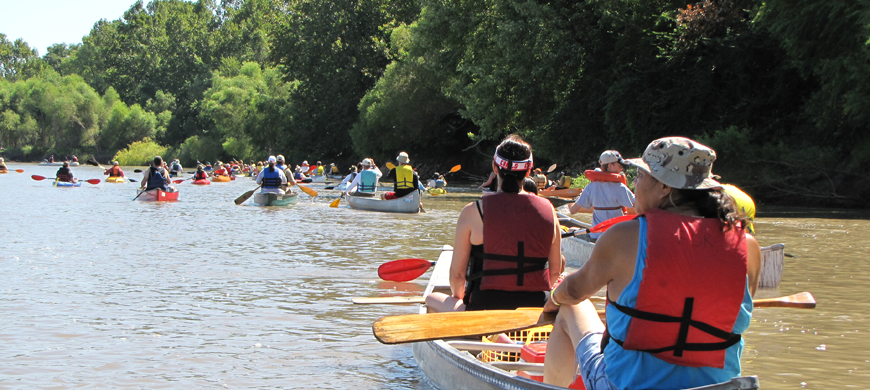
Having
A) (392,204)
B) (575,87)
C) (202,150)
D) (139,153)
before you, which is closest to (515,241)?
(392,204)

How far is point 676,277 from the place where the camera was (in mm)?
2850

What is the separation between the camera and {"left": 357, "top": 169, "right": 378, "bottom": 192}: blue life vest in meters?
21.4

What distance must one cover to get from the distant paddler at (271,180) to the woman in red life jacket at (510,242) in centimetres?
1723

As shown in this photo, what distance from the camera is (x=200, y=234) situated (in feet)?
48.3

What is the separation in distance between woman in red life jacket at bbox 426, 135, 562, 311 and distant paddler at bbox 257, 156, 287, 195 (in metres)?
17.2

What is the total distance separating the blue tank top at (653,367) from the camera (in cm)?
300

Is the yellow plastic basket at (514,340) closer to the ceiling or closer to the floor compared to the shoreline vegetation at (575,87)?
closer to the floor

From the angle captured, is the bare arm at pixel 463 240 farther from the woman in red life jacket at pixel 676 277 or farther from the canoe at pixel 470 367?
the woman in red life jacket at pixel 676 277

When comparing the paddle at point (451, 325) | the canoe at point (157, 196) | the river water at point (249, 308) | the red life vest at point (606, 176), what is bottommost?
the river water at point (249, 308)

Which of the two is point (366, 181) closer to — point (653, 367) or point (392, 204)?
point (392, 204)

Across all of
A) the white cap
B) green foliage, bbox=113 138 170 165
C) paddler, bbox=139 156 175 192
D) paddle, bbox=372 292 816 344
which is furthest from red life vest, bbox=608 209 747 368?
green foliage, bbox=113 138 170 165

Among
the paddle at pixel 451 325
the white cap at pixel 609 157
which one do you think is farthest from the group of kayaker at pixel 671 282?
the white cap at pixel 609 157

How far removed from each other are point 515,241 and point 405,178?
15.1 metres

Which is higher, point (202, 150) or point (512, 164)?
point (202, 150)
